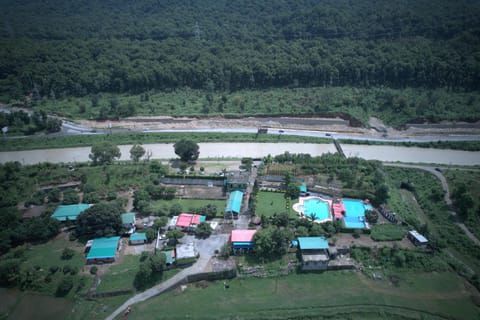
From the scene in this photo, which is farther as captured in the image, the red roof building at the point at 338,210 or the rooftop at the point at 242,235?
the red roof building at the point at 338,210

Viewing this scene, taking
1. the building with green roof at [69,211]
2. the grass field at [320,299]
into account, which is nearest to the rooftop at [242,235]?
the grass field at [320,299]

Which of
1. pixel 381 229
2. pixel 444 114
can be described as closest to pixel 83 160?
pixel 381 229

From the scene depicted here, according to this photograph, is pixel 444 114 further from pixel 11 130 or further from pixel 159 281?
pixel 11 130

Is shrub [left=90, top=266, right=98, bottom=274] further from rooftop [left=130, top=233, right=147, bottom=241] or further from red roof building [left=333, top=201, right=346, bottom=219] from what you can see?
red roof building [left=333, top=201, right=346, bottom=219]

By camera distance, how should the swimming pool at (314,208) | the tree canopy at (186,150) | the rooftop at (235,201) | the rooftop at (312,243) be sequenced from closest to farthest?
the rooftop at (312,243) → the swimming pool at (314,208) → the rooftop at (235,201) → the tree canopy at (186,150)

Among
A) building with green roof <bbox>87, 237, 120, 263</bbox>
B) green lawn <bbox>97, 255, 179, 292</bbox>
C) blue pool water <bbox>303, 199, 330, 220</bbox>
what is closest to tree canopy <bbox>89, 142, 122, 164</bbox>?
building with green roof <bbox>87, 237, 120, 263</bbox>

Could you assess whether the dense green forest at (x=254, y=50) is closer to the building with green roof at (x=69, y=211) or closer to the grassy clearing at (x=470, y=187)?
the grassy clearing at (x=470, y=187)

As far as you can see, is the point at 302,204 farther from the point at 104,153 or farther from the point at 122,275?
the point at 104,153

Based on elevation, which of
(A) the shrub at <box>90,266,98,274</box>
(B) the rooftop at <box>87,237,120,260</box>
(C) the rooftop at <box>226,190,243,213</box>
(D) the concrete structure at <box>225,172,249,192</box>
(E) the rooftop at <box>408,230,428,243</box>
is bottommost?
(A) the shrub at <box>90,266,98,274</box>
